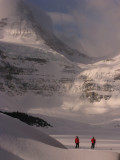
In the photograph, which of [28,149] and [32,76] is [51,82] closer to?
[32,76]

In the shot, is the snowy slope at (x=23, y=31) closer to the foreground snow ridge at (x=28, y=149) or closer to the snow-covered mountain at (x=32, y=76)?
the snow-covered mountain at (x=32, y=76)

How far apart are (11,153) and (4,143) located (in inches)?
12.8

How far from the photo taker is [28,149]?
27.7 feet

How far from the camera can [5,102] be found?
298 ft

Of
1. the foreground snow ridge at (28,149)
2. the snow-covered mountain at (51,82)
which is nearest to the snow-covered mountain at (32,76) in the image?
the snow-covered mountain at (51,82)

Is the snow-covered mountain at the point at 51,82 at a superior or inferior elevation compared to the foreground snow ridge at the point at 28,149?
superior

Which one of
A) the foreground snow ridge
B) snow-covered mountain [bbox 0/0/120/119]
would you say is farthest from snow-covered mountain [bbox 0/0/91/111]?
the foreground snow ridge

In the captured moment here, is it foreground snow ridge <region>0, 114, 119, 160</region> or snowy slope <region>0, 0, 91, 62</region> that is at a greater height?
snowy slope <region>0, 0, 91, 62</region>

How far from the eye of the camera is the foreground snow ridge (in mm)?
8188

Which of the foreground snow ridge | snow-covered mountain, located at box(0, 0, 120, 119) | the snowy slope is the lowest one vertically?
the foreground snow ridge

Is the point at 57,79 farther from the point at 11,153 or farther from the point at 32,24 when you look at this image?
the point at 11,153

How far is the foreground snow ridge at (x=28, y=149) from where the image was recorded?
26.9ft

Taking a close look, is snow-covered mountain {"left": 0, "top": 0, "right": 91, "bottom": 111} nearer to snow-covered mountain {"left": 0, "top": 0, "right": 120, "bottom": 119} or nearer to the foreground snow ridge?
snow-covered mountain {"left": 0, "top": 0, "right": 120, "bottom": 119}

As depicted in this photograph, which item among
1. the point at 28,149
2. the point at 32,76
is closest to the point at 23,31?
the point at 32,76
